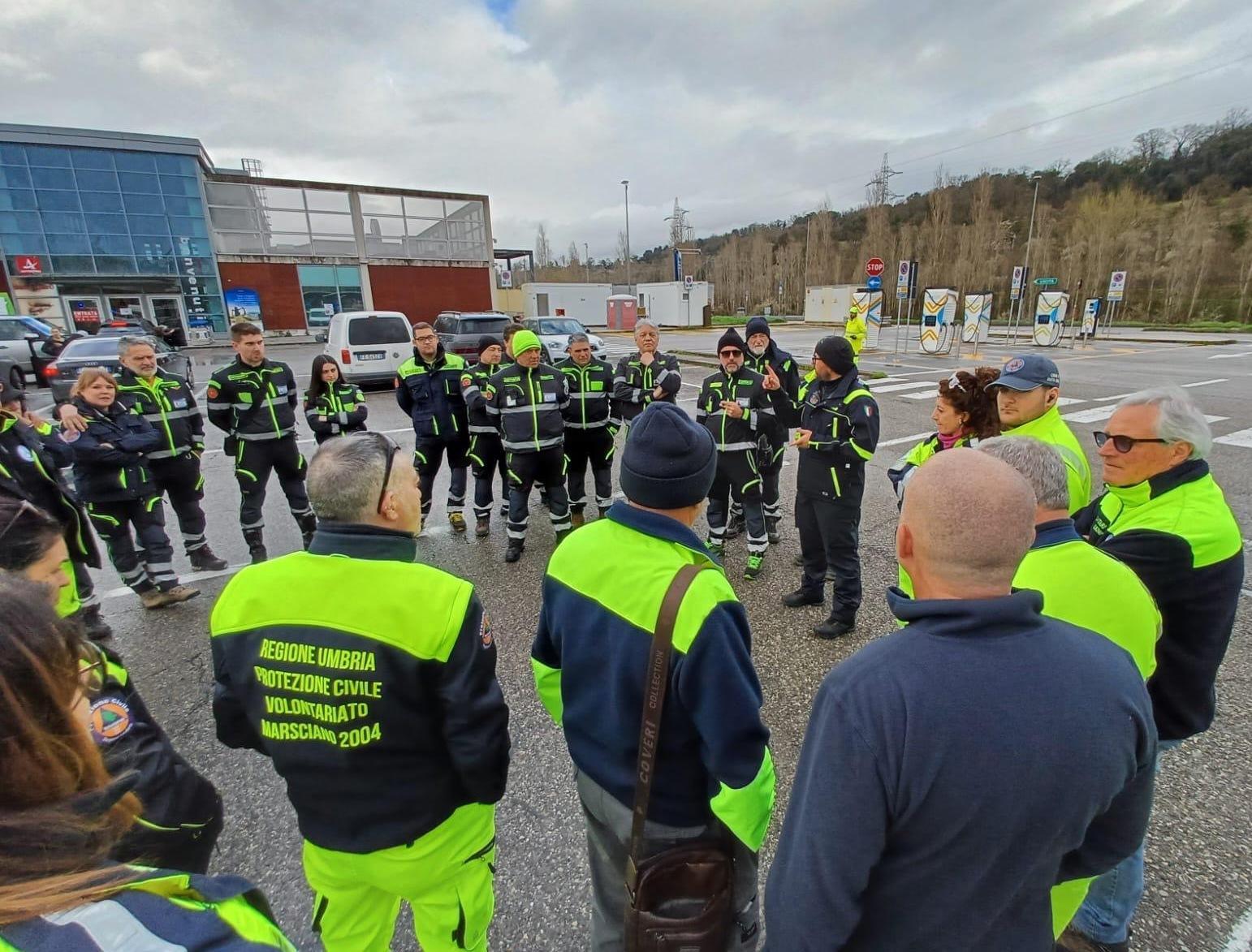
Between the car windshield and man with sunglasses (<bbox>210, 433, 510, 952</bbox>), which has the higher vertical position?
the car windshield

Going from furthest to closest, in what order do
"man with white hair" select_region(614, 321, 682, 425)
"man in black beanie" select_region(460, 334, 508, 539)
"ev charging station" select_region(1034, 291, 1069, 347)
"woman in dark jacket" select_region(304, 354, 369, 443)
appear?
"ev charging station" select_region(1034, 291, 1069, 347), "man with white hair" select_region(614, 321, 682, 425), "man in black beanie" select_region(460, 334, 508, 539), "woman in dark jacket" select_region(304, 354, 369, 443)

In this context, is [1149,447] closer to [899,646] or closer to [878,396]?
[899,646]

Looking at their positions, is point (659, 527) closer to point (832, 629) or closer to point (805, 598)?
point (832, 629)

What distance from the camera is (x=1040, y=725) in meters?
1.00

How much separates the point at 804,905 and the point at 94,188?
38842mm

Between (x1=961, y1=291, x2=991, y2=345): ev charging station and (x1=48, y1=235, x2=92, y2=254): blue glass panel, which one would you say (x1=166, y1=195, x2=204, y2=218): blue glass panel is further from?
(x1=961, y1=291, x2=991, y2=345): ev charging station

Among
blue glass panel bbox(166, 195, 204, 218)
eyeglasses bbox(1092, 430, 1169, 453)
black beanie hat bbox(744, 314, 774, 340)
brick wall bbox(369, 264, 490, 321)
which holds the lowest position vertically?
eyeglasses bbox(1092, 430, 1169, 453)

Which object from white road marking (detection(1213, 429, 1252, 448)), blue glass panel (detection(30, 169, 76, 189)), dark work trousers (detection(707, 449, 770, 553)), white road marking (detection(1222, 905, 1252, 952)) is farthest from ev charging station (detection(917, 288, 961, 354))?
blue glass panel (detection(30, 169, 76, 189))

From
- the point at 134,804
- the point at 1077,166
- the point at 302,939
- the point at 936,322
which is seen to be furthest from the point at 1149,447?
the point at 1077,166

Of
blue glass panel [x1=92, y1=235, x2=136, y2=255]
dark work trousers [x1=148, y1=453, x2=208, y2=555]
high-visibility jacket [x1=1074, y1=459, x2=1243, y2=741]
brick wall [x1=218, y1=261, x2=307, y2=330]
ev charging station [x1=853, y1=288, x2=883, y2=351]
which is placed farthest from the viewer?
brick wall [x1=218, y1=261, x2=307, y2=330]

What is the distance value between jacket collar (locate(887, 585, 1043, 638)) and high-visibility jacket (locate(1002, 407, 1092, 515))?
A: 1.45 metres

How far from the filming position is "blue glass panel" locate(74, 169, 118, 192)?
1061 inches

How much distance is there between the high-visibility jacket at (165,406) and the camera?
14.8ft

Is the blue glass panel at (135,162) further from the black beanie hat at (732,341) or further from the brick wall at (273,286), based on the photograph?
the black beanie hat at (732,341)
